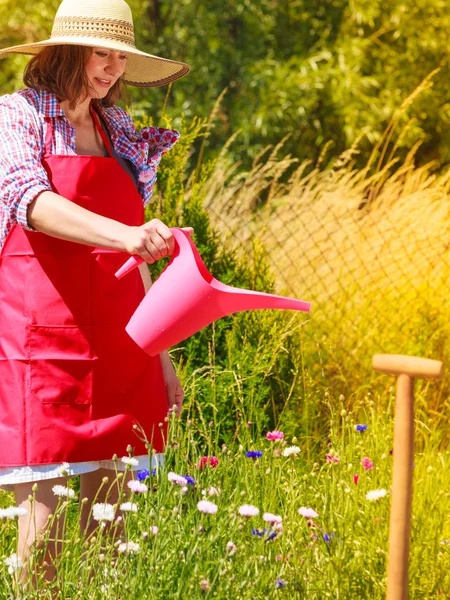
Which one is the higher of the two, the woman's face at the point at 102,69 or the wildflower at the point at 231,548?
the woman's face at the point at 102,69

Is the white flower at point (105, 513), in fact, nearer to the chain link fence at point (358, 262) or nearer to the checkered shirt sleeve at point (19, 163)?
the checkered shirt sleeve at point (19, 163)

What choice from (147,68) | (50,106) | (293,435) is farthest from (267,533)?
(293,435)

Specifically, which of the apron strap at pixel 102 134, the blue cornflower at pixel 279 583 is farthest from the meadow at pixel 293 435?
the apron strap at pixel 102 134

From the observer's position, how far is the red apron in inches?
88.0

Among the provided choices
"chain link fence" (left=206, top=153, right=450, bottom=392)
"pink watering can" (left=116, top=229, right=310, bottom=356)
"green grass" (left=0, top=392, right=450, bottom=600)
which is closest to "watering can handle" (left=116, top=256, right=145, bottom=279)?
"pink watering can" (left=116, top=229, right=310, bottom=356)

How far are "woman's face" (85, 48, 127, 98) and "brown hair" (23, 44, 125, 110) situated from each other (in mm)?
16

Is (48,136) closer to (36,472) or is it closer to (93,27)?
(93,27)

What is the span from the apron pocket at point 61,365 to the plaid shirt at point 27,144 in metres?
0.26

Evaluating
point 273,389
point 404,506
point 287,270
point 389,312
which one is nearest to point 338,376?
point 273,389

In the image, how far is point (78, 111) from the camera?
237 cm

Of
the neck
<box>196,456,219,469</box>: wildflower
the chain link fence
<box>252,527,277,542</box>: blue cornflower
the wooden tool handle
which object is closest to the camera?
the wooden tool handle

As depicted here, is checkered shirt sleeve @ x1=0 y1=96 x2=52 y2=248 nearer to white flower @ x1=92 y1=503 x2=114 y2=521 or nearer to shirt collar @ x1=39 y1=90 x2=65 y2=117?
shirt collar @ x1=39 y1=90 x2=65 y2=117

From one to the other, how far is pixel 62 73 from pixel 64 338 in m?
0.65

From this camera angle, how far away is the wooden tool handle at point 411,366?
5.39ft
